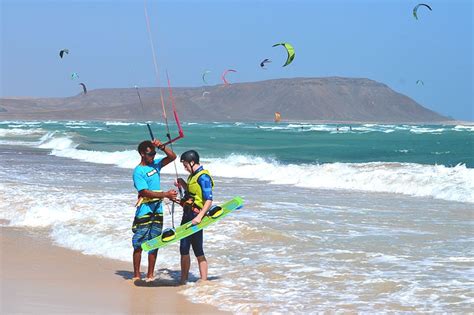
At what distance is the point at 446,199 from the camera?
1599 cm

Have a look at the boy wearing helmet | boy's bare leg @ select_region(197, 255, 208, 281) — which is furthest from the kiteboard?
boy's bare leg @ select_region(197, 255, 208, 281)

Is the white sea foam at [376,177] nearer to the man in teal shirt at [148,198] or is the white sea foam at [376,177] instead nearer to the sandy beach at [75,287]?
the sandy beach at [75,287]

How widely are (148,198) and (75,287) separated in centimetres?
106

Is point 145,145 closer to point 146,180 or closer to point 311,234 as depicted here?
point 146,180

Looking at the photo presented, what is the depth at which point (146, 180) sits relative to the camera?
7.52m

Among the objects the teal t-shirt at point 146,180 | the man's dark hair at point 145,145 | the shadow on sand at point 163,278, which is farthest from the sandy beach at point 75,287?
the man's dark hair at point 145,145

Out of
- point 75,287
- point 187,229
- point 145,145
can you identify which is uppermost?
point 145,145

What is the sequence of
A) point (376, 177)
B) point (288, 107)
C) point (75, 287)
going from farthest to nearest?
point (288, 107) → point (376, 177) → point (75, 287)

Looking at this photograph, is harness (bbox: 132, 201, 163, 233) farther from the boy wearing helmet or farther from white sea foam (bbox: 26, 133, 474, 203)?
white sea foam (bbox: 26, 133, 474, 203)

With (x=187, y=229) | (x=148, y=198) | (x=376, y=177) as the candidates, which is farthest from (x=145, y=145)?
(x=376, y=177)

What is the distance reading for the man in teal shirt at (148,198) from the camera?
7.48 meters

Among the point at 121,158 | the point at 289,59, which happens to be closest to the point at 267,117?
the point at 121,158

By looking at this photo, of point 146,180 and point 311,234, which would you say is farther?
point 311,234

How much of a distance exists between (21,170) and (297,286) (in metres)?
15.3
